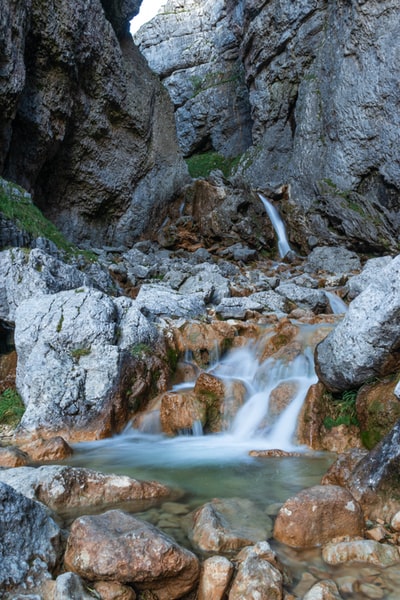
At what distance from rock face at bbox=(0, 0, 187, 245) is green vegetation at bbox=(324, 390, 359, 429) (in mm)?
14726

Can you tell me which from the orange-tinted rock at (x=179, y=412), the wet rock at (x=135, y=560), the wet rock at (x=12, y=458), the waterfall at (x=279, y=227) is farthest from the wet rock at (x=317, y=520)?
the waterfall at (x=279, y=227)

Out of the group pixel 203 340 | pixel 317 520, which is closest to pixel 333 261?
pixel 203 340

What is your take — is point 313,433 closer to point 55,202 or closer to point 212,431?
point 212,431

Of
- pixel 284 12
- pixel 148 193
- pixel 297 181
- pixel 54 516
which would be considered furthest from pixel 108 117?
pixel 54 516

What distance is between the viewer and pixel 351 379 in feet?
18.5

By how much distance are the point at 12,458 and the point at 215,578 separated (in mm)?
3121

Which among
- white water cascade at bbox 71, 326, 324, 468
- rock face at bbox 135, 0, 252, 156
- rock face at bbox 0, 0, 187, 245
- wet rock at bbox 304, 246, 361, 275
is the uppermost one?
rock face at bbox 135, 0, 252, 156

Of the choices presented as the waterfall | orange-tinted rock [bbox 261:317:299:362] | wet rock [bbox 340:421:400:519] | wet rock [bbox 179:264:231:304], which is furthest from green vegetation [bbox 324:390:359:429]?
the waterfall

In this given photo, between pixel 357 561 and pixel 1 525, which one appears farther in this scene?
pixel 357 561

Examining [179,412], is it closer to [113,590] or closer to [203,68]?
[113,590]

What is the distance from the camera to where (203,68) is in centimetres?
3862

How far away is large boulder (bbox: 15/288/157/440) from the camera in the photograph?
6484 mm

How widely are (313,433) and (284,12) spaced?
93.5ft

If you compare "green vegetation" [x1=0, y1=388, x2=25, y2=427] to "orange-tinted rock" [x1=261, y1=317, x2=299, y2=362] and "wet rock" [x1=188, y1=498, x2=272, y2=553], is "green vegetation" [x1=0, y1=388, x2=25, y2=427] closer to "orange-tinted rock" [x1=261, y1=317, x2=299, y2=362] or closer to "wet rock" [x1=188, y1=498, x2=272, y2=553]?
"wet rock" [x1=188, y1=498, x2=272, y2=553]
